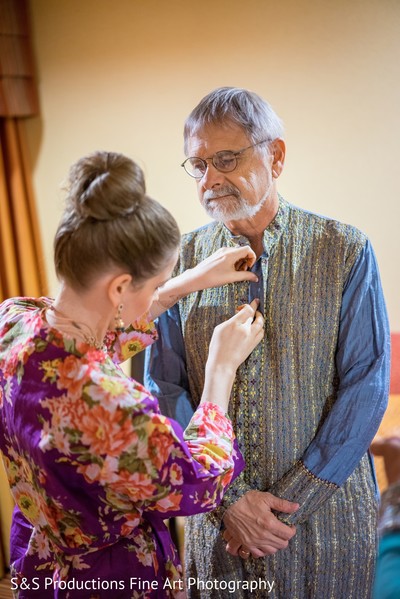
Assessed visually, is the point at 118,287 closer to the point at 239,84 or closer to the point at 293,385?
the point at 293,385

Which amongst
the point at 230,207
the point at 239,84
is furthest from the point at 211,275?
the point at 239,84

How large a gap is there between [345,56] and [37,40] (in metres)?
1.42

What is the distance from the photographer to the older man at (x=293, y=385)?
4.99 feet

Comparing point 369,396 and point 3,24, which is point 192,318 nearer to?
point 369,396

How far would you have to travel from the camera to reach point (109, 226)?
115 cm

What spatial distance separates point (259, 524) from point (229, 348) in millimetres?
413

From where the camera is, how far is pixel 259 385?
1.58m

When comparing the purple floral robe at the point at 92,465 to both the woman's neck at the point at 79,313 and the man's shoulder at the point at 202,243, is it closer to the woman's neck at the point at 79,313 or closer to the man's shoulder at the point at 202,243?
the woman's neck at the point at 79,313

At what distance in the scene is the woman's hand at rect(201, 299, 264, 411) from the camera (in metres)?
1.36

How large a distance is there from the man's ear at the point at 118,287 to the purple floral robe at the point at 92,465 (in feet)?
0.32

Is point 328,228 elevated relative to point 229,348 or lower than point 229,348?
elevated

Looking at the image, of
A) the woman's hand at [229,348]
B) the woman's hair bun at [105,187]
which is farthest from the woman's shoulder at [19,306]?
the woman's hand at [229,348]

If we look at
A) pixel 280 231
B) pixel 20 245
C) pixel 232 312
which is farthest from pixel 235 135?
pixel 20 245

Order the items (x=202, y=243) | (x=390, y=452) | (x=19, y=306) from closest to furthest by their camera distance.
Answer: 1. (x=390, y=452)
2. (x=19, y=306)
3. (x=202, y=243)
